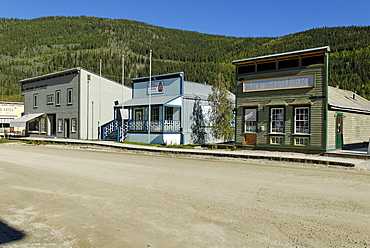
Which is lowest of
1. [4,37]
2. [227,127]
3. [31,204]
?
[31,204]

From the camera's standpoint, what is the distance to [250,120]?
69.1ft

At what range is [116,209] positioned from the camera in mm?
6859

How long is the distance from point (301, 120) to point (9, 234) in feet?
54.5

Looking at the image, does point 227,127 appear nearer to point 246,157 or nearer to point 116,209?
point 246,157

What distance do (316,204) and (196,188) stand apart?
314cm

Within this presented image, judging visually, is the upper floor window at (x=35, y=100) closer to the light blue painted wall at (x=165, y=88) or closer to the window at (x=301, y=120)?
the light blue painted wall at (x=165, y=88)

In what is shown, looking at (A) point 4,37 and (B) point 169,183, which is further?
(A) point 4,37

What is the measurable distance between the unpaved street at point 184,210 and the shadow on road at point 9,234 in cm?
1

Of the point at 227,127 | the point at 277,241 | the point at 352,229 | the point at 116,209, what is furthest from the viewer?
the point at 227,127

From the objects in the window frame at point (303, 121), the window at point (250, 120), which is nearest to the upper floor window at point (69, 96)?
the window at point (250, 120)

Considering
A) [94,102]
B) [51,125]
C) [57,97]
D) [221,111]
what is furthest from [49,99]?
[221,111]

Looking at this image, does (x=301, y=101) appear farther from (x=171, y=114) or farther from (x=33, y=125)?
(x=33, y=125)

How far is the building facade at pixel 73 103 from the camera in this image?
114ft

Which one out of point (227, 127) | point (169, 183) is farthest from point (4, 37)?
point (169, 183)
